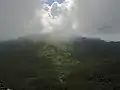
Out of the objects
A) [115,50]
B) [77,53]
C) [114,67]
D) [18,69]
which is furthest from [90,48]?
[18,69]

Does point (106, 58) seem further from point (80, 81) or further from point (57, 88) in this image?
point (57, 88)

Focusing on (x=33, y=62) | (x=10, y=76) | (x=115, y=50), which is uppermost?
(x=115, y=50)

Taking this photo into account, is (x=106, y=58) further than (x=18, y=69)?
Yes

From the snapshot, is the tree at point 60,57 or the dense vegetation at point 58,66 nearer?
the dense vegetation at point 58,66

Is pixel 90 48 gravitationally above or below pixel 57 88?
above

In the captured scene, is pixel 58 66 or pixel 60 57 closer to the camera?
pixel 58 66

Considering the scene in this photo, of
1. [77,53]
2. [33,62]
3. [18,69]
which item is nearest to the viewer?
[18,69]

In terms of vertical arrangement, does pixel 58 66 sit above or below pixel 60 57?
below

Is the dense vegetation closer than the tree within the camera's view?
Yes
